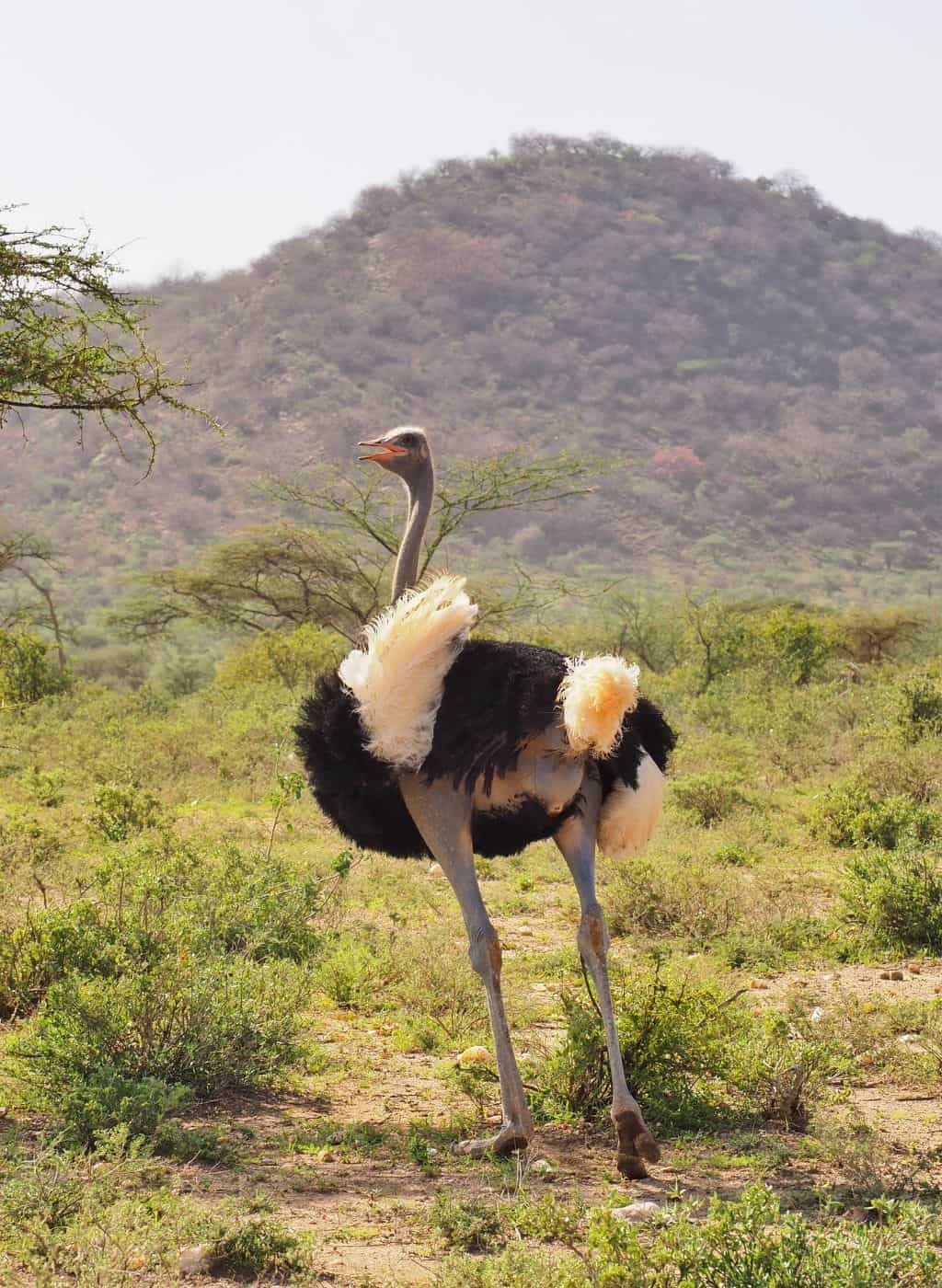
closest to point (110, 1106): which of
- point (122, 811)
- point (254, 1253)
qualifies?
point (254, 1253)

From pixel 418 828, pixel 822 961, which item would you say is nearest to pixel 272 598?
pixel 822 961

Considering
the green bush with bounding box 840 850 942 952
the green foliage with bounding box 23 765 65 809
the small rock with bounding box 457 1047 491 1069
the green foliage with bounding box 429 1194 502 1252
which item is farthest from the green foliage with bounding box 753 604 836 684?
the green foliage with bounding box 429 1194 502 1252

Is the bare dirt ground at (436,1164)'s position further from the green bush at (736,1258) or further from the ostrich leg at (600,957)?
the green bush at (736,1258)

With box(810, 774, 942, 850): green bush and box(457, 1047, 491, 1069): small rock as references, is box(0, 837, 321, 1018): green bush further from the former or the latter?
box(810, 774, 942, 850): green bush

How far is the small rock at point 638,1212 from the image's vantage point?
363 cm

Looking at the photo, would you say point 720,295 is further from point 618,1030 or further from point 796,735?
point 618,1030

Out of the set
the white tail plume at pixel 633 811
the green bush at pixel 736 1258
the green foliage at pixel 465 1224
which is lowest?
the green foliage at pixel 465 1224

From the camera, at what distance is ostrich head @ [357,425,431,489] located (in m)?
5.48

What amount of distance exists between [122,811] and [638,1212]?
18.4 feet

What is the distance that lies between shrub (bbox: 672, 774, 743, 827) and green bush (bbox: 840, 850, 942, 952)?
9.69 ft

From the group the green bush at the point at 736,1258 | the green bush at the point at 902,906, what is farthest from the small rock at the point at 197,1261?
the green bush at the point at 902,906

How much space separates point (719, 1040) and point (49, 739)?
9297mm

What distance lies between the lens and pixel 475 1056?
5223 mm

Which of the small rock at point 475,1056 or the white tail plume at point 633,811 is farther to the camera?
the small rock at point 475,1056
